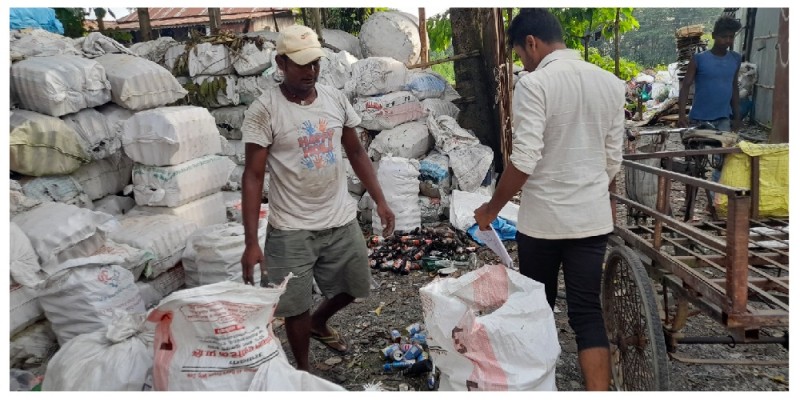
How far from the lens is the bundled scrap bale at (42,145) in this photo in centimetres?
294

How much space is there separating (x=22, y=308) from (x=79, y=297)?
261mm

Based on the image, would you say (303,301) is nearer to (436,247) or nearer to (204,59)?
(436,247)

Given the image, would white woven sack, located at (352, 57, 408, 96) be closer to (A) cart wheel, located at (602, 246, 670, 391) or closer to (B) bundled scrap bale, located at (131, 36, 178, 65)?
(B) bundled scrap bale, located at (131, 36, 178, 65)

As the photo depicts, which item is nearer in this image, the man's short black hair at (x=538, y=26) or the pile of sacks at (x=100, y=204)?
the man's short black hair at (x=538, y=26)

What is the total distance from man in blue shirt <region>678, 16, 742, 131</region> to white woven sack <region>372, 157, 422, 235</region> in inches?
102

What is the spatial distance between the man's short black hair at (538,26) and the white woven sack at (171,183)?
2.46 m

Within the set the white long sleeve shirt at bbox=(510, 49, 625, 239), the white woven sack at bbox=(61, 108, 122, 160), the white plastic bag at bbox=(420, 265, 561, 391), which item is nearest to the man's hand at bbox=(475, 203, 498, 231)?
the white long sleeve shirt at bbox=(510, 49, 625, 239)

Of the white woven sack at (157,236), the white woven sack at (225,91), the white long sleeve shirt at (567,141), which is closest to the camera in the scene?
the white long sleeve shirt at (567,141)

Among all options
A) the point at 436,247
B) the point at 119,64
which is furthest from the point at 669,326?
the point at 119,64

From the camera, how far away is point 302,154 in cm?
245

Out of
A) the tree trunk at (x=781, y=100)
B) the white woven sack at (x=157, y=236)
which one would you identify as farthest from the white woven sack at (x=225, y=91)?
the tree trunk at (x=781, y=100)

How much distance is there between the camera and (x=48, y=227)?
2611 millimetres

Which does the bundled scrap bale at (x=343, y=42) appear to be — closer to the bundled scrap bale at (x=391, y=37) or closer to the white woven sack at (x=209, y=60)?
the bundled scrap bale at (x=391, y=37)

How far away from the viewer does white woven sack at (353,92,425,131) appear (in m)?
5.46
